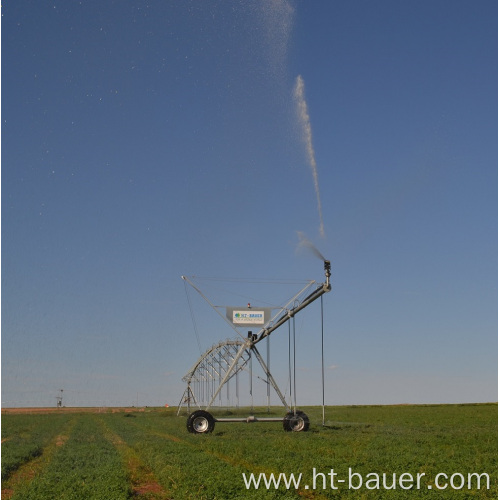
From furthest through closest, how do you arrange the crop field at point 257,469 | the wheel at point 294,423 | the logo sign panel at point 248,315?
the logo sign panel at point 248,315, the wheel at point 294,423, the crop field at point 257,469

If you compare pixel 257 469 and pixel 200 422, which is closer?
pixel 257 469

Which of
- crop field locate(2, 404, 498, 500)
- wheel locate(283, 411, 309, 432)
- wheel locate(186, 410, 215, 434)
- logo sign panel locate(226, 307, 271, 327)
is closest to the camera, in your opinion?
crop field locate(2, 404, 498, 500)

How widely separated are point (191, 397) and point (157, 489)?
6089 centimetres

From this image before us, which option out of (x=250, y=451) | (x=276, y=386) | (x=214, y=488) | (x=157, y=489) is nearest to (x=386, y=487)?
(x=214, y=488)

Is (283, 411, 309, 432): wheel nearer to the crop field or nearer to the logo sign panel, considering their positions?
the crop field

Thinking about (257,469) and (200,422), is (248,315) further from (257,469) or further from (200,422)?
(257,469)

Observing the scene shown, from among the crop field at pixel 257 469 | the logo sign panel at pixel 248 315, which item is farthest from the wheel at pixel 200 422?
the logo sign panel at pixel 248 315

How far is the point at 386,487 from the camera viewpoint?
17.7 metres

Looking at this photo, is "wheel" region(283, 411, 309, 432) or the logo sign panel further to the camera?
the logo sign panel

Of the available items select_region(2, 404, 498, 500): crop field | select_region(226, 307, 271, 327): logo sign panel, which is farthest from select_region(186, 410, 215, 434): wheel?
select_region(226, 307, 271, 327): logo sign panel

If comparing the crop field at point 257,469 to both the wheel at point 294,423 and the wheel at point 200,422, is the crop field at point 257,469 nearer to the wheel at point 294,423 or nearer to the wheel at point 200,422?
the wheel at point 200,422

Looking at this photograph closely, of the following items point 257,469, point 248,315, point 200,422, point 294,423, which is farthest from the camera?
point 248,315

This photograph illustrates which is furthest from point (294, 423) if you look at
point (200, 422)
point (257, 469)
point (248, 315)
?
point (257, 469)

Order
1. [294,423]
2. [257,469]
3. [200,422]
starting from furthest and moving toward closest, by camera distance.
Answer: [294,423] → [200,422] → [257,469]
